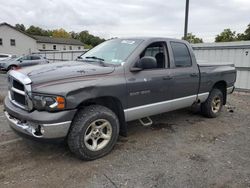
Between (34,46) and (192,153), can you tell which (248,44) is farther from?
(34,46)

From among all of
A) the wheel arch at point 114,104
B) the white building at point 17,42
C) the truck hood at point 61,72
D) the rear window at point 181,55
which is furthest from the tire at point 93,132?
the white building at point 17,42

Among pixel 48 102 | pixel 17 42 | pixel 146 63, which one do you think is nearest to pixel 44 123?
pixel 48 102

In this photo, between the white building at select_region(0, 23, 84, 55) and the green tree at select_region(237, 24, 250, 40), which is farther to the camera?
the green tree at select_region(237, 24, 250, 40)

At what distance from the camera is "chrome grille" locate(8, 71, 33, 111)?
3.26m

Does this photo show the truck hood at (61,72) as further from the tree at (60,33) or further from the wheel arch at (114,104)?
the tree at (60,33)

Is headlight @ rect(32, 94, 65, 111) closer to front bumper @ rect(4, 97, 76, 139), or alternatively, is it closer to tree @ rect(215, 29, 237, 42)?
front bumper @ rect(4, 97, 76, 139)

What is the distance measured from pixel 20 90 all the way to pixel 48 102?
62 cm

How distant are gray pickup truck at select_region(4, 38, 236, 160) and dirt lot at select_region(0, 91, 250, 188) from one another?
1.16ft

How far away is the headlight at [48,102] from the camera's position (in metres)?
3.17

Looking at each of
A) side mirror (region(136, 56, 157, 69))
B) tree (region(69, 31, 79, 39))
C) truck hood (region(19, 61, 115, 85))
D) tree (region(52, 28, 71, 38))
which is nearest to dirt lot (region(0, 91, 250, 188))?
truck hood (region(19, 61, 115, 85))

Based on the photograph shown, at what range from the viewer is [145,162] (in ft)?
12.2

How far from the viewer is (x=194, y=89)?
210 inches

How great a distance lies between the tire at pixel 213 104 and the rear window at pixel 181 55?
1.26 meters

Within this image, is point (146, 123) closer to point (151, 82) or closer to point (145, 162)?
point (151, 82)
